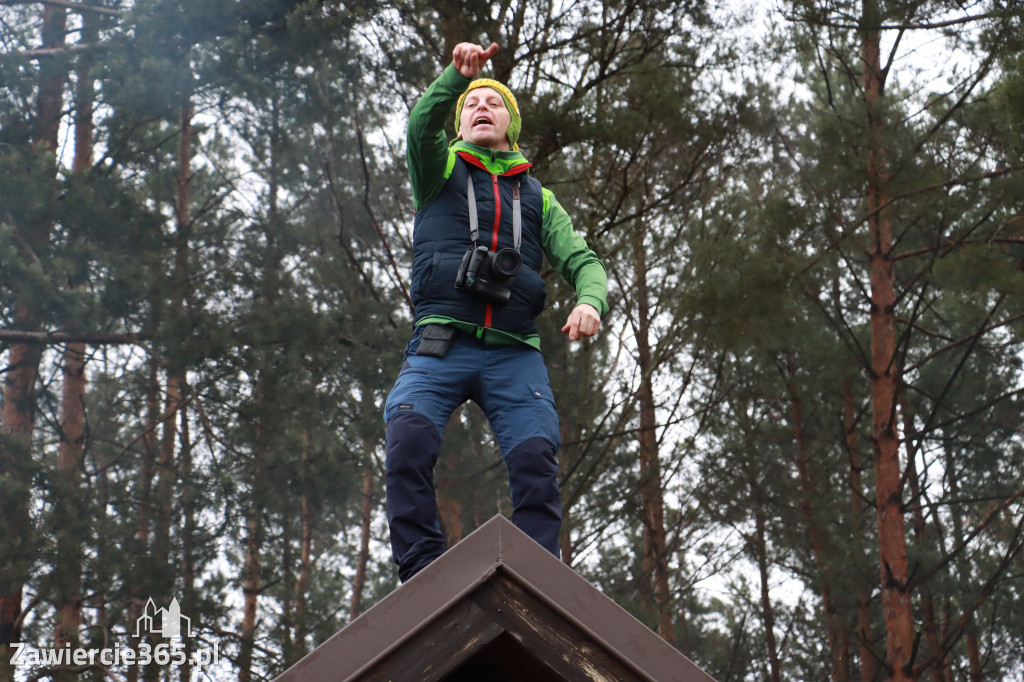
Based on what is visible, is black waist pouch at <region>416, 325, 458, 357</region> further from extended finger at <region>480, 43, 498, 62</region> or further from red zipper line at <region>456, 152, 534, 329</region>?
extended finger at <region>480, 43, 498, 62</region>

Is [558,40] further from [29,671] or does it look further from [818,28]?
[29,671]

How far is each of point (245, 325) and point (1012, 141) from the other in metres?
6.54

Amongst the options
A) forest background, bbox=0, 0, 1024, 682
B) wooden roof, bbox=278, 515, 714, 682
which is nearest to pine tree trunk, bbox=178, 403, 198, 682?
forest background, bbox=0, 0, 1024, 682

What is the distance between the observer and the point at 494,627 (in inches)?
70.4

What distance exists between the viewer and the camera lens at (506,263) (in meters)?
2.65

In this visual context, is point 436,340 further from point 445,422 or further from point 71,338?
point 71,338

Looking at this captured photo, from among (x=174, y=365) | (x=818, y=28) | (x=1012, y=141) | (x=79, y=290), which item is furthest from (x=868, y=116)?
(x=79, y=290)

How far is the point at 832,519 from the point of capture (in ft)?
44.8

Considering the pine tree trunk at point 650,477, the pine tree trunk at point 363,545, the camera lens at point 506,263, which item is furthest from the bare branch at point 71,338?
the camera lens at point 506,263

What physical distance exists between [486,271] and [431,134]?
1.24ft

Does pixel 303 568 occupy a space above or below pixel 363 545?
below

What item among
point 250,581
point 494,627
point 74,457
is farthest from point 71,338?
point 494,627

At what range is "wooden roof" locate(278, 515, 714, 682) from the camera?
1.74 metres

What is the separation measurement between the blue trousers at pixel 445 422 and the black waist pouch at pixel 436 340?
0.02 metres
